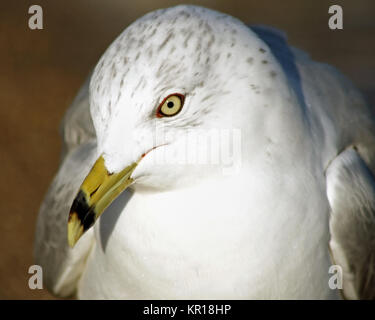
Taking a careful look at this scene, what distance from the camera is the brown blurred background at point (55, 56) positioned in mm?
3934

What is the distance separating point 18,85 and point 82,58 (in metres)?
0.47

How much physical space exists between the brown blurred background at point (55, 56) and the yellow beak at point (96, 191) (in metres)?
1.86

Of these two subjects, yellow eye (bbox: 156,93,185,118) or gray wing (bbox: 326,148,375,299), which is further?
gray wing (bbox: 326,148,375,299)

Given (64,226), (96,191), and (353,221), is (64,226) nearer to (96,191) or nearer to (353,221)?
(96,191)

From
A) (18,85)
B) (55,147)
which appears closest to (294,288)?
(55,147)

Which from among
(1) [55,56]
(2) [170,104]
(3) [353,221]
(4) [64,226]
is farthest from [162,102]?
(1) [55,56]

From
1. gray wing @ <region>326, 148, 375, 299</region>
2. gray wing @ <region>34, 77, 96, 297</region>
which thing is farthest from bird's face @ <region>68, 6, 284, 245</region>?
gray wing @ <region>34, 77, 96, 297</region>

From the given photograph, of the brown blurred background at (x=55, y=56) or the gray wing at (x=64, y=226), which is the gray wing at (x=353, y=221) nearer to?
the gray wing at (x=64, y=226)

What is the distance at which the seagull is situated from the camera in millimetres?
1832

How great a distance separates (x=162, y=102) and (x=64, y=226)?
39.2 inches

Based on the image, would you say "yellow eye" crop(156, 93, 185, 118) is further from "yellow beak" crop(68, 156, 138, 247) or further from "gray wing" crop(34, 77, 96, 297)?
"gray wing" crop(34, 77, 96, 297)

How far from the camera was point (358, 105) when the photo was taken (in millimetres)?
2660

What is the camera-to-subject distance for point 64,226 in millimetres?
2623

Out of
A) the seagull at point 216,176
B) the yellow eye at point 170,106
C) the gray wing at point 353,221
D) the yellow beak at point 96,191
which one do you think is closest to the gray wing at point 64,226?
the seagull at point 216,176
